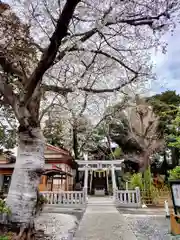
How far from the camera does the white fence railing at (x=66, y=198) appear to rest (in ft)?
36.8

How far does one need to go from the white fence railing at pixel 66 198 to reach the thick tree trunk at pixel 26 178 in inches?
311

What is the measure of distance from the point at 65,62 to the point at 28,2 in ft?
5.65

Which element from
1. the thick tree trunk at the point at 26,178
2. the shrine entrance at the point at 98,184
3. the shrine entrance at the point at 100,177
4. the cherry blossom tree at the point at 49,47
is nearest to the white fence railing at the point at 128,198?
the shrine entrance at the point at 100,177

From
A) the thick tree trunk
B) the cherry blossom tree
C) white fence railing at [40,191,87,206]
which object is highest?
the cherry blossom tree

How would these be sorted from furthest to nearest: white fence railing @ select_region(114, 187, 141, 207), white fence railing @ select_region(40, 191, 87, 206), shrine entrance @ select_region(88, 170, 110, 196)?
shrine entrance @ select_region(88, 170, 110, 196)
white fence railing @ select_region(40, 191, 87, 206)
white fence railing @ select_region(114, 187, 141, 207)

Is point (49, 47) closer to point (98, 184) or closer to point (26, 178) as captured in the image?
point (26, 178)

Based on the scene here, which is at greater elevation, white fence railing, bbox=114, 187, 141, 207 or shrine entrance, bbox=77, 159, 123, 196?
shrine entrance, bbox=77, 159, 123, 196

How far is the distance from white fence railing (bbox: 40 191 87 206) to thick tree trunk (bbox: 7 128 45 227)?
25.9 feet

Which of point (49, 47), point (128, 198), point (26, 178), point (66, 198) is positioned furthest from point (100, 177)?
point (49, 47)

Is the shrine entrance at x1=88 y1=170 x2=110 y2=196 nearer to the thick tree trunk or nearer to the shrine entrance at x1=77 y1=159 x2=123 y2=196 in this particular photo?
the shrine entrance at x1=77 y1=159 x2=123 y2=196

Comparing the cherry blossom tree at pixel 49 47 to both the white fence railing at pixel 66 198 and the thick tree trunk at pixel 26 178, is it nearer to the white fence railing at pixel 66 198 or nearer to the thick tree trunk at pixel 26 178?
the thick tree trunk at pixel 26 178

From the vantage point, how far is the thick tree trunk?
11.9 ft

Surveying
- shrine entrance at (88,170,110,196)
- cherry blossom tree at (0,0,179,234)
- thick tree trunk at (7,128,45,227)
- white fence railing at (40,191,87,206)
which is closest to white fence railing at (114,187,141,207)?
white fence railing at (40,191,87,206)

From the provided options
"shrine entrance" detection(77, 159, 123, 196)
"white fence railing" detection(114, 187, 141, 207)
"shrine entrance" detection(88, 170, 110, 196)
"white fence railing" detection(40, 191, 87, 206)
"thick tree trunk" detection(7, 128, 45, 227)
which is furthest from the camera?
"shrine entrance" detection(88, 170, 110, 196)
